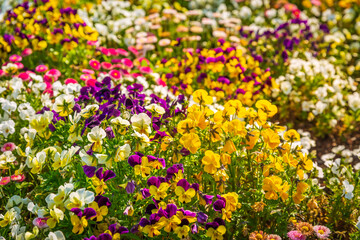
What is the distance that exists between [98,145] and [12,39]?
8.99 feet

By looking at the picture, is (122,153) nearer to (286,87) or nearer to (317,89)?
(286,87)

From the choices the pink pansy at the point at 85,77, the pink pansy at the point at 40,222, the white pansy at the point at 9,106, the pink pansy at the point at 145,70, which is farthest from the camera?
the pink pansy at the point at 145,70

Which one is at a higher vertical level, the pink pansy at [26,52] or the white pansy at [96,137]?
the white pansy at [96,137]

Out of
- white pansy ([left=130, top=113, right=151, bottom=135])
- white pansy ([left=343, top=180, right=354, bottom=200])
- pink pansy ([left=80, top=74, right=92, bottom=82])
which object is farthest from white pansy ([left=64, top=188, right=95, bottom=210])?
pink pansy ([left=80, top=74, right=92, bottom=82])

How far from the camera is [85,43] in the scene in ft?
16.3

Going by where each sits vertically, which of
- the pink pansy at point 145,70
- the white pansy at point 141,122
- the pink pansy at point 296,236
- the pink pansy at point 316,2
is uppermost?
the white pansy at point 141,122

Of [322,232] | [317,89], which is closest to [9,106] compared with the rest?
[322,232]

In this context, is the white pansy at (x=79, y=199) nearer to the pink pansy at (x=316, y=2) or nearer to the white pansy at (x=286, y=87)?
the white pansy at (x=286, y=87)

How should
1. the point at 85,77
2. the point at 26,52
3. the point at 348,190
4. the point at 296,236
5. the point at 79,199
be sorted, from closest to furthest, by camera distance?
the point at 79,199
the point at 296,236
the point at 348,190
the point at 85,77
the point at 26,52

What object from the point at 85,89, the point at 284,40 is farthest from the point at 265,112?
the point at 284,40

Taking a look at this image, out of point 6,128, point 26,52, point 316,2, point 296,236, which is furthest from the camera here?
point 316,2

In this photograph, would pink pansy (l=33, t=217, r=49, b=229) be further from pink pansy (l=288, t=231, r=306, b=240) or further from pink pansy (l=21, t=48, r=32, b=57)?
pink pansy (l=21, t=48, r=32, b=57)

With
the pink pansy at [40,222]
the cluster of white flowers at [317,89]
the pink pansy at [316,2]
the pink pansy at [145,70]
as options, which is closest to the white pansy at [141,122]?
the pink pansy at [40,222]

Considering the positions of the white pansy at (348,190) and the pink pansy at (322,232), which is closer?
the pink pansy at (322,232)
